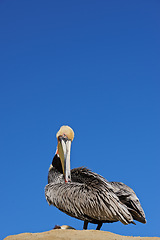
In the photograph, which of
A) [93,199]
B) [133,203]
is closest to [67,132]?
[93,199]

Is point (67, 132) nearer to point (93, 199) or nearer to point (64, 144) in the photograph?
point (64, 144)

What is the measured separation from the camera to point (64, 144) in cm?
1085

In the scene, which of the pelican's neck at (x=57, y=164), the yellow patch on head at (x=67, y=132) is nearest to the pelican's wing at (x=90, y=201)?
the pelican's neck at (x=57, y=164)

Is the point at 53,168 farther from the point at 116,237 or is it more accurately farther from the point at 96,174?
the point at 116,237

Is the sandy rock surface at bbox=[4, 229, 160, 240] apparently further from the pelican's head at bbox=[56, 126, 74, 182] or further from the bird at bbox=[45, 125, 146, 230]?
the pelican's head at bbox=[56, 126, 74, 182]

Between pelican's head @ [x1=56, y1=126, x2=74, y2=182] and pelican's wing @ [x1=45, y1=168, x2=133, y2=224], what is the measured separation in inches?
41.8

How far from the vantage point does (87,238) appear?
23.1ft

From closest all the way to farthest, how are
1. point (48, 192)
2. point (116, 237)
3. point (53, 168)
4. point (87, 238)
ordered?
point (87, 238) → point (116, 237) → point (48, 192) → point (53, 168)

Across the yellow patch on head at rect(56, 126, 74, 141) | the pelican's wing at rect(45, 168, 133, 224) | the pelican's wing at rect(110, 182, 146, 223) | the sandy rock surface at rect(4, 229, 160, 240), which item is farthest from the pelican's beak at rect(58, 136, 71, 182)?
the sandy rock surface at rect(4, 229, 160, 240)

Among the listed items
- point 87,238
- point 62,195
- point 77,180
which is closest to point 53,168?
point 77,180

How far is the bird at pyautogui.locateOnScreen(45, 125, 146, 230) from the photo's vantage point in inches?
336

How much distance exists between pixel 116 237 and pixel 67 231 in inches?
47.2

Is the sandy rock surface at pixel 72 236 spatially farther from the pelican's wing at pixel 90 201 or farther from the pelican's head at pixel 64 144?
the pelican's head at pixel 64 144

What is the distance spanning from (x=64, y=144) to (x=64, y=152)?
0.96 feet
